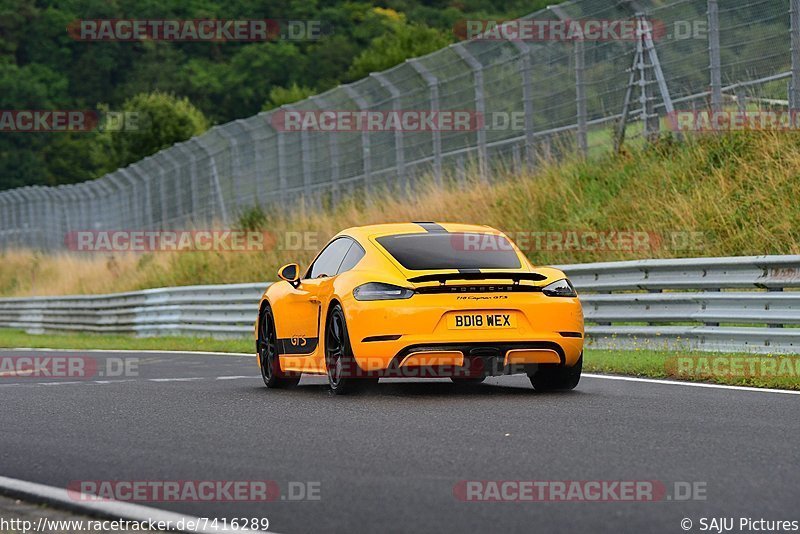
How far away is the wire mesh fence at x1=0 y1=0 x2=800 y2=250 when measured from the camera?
63.1 ft

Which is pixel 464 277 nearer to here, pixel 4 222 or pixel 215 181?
pixel 215 181

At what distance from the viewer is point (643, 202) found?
20.4 metres

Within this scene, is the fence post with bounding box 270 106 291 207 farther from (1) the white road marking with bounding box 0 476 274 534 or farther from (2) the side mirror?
(1) the white road marking with bounding box 0 476 274 534

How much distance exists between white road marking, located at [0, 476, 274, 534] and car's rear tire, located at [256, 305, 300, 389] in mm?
5490

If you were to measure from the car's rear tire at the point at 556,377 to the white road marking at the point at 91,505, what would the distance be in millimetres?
5061

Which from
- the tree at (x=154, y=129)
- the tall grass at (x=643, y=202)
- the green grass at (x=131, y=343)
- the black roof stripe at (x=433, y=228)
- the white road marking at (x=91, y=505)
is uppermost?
the tree at (x=154, y=129)

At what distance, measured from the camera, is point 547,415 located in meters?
9.55

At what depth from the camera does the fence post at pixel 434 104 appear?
1005 inches

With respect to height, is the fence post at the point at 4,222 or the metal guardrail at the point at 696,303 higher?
the fence post at the point at 4,222

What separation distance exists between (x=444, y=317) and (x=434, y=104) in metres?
15.2

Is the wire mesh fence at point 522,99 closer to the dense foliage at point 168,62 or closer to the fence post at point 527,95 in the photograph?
the fence post at point 527,95

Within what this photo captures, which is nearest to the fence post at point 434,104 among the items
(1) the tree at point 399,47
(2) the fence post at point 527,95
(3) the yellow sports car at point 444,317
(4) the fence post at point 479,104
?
(4) the fence post at point 479,104

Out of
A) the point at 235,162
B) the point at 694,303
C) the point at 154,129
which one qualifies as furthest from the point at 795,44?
the point at 154,129

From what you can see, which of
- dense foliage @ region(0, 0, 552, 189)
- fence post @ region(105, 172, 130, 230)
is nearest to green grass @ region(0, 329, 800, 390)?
fence post @ region(105, 172, 130, 230)
